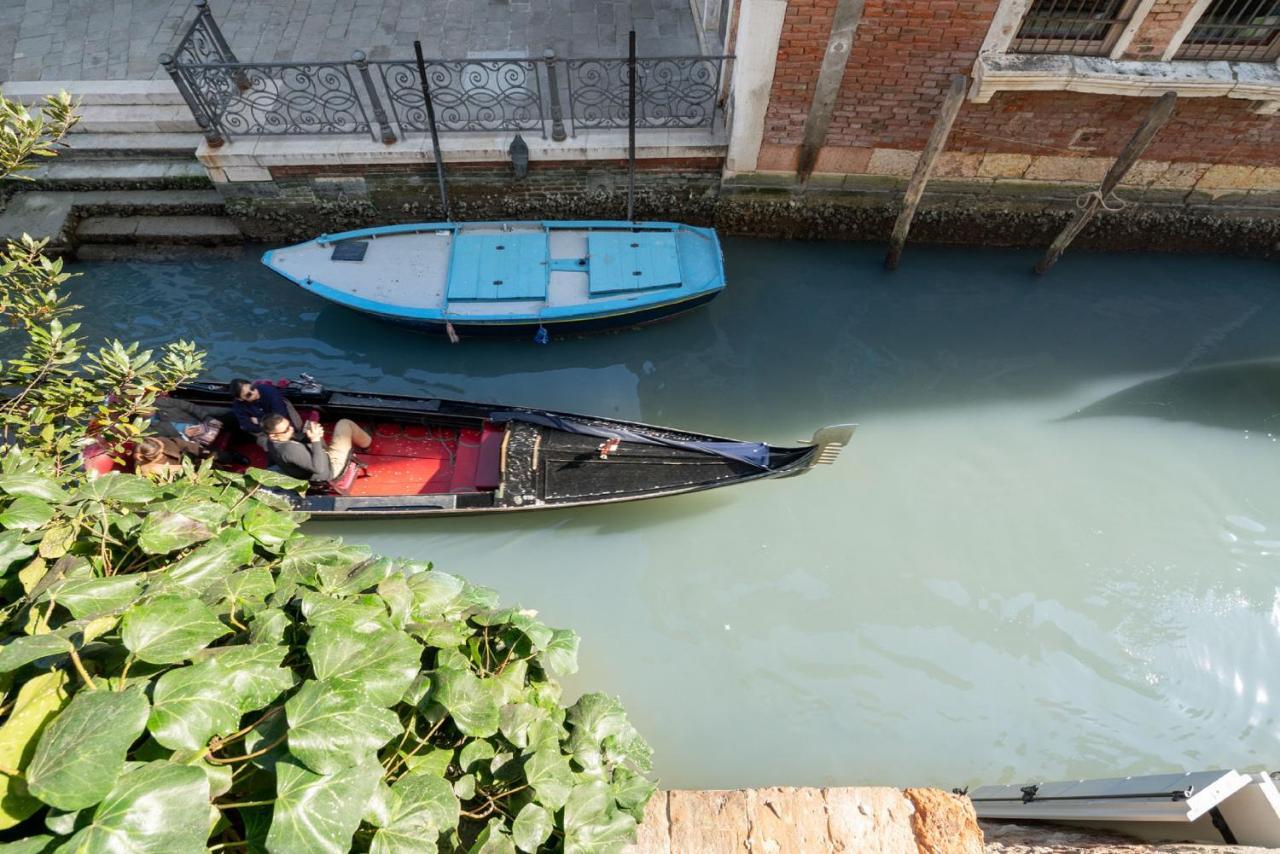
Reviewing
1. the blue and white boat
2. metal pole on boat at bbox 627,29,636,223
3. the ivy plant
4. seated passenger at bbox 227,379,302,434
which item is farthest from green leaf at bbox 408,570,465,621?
metal pole on boat at bbox 627,29,636,223

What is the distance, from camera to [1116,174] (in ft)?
20.1

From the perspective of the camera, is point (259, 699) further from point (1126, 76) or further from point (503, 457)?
point (1126, 76)

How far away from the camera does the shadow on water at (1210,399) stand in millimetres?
5746

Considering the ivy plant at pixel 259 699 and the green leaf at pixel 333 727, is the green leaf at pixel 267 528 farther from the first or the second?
the green leaf at pixel 333 727

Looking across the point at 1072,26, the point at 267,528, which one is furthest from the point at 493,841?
the point at 1072,26

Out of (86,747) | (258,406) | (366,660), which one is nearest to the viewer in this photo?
(86,747)

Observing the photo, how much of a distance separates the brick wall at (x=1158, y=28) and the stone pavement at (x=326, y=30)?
402 centimetres

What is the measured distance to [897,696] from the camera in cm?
446

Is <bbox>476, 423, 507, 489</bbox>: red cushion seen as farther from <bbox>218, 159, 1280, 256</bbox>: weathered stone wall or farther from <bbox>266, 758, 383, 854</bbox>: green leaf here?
<bbox>266, 758, 383, 854</bbox>: green leaf

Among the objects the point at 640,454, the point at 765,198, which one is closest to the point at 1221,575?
the point at 640,454

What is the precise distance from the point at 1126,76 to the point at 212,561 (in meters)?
7.01

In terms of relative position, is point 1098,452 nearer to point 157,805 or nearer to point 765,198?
point 765,198

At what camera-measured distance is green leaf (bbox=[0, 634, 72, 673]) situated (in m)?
1.16

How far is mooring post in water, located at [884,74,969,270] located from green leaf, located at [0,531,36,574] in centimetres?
637
